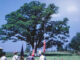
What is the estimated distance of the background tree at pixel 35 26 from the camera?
53.3 metres

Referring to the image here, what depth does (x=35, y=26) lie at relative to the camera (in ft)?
178

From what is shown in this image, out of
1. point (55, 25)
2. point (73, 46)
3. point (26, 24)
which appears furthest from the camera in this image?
point (73, 46)

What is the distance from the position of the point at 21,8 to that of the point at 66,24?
12792 millimetres

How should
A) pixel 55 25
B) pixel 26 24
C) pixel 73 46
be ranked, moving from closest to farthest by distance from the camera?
pixel 26 24
pixel 55 25
pixel 73 46

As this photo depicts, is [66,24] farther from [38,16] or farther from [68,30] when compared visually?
[38,16]

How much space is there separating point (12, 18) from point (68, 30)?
1519 cm

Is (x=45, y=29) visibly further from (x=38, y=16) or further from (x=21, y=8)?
(x=21, y=8)

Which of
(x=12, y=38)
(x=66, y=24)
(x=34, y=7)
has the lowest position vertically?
(x=12, y=38)

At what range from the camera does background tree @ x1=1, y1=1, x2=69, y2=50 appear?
53.3 metres

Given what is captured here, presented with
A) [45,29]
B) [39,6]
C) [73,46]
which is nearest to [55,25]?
[45,29]

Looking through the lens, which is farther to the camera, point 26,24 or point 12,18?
point 12,18

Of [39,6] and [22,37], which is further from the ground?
[39,6]

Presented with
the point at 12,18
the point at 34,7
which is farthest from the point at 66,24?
the point at 12,18

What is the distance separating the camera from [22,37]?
5434 centimetres
